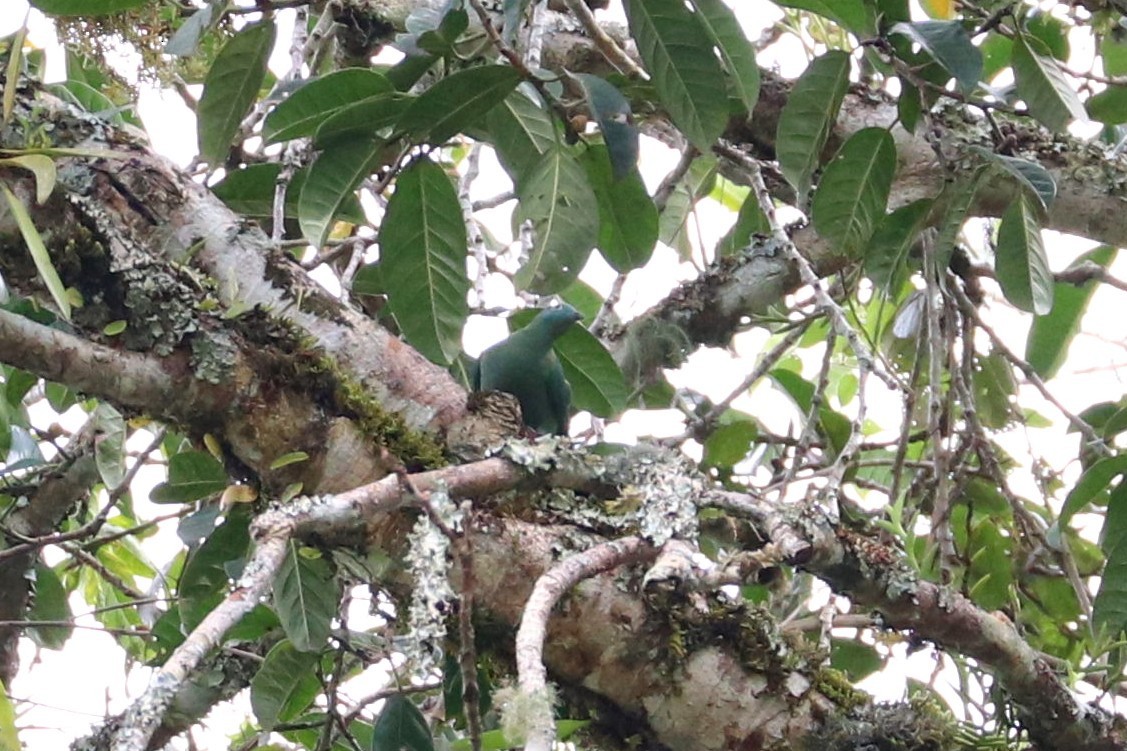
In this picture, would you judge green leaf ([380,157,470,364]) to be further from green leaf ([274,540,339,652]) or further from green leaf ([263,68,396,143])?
green leaf ([274,540,339,652])

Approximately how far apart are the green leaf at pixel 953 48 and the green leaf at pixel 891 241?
0.73 feet

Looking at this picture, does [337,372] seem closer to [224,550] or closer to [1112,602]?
[224,550]

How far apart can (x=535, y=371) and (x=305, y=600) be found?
639 mm

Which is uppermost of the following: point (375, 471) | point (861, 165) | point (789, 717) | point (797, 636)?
point (861, 165)

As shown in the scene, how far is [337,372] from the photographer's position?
4.53ft

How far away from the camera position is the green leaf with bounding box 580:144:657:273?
5.45 ft

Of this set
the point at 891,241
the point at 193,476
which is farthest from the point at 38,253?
the point at 891,241

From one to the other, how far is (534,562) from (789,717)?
12.9 inches

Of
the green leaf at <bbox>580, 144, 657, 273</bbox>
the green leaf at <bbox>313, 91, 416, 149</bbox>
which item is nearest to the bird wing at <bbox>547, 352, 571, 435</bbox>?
the green leaf at <bbox>580, 144, 657, 273</bbox>

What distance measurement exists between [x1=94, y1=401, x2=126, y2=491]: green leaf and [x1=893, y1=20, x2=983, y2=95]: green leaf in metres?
1.25

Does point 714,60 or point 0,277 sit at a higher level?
point 714,60

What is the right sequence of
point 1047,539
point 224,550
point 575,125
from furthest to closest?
point 1047,539, point 224,550, point 575,125

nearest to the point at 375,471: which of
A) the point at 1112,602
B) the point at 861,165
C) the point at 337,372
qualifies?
the point at 337,372

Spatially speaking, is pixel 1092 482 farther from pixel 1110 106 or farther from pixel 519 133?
pixel 519 133
